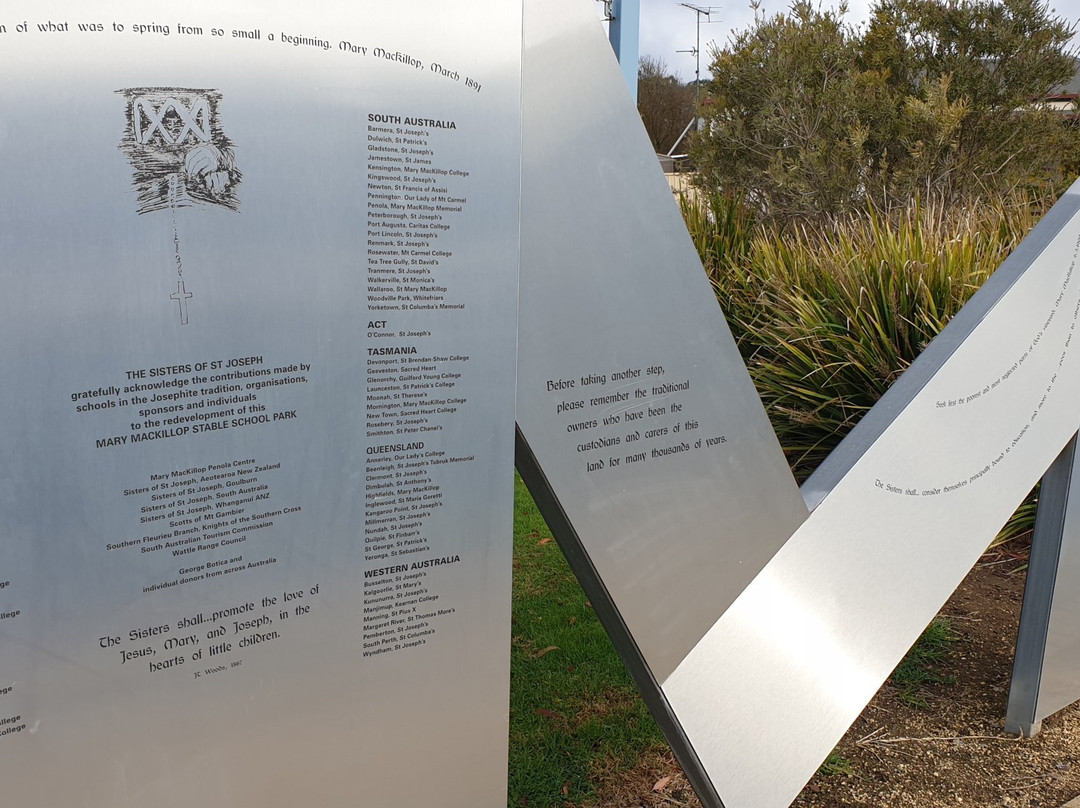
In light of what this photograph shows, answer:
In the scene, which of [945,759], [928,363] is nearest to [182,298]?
[928,363]

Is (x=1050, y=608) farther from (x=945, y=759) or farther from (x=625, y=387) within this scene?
(x=625, y=387)

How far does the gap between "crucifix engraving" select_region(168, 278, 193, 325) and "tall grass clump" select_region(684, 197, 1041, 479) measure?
173 inches

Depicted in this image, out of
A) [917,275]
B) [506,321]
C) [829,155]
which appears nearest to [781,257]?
[917,275]

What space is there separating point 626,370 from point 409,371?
2.05 feet

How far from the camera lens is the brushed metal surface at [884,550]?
2.50 metres

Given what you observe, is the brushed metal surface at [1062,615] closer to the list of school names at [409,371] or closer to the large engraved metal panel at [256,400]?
the large engraved metal panel at [256,400]

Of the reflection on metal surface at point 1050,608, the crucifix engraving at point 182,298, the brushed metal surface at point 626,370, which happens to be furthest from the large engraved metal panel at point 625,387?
the reflection on metal surface at point 1050,608

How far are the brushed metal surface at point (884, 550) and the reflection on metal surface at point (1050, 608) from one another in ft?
0.72

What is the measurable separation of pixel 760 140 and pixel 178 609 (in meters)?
8.76

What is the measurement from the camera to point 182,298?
1.45 m

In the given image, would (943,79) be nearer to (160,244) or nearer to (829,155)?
(829,155)

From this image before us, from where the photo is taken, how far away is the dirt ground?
3.13 meters

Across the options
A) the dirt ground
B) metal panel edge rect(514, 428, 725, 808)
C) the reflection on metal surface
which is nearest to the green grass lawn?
the dirt ground

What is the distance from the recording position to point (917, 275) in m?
5.25
